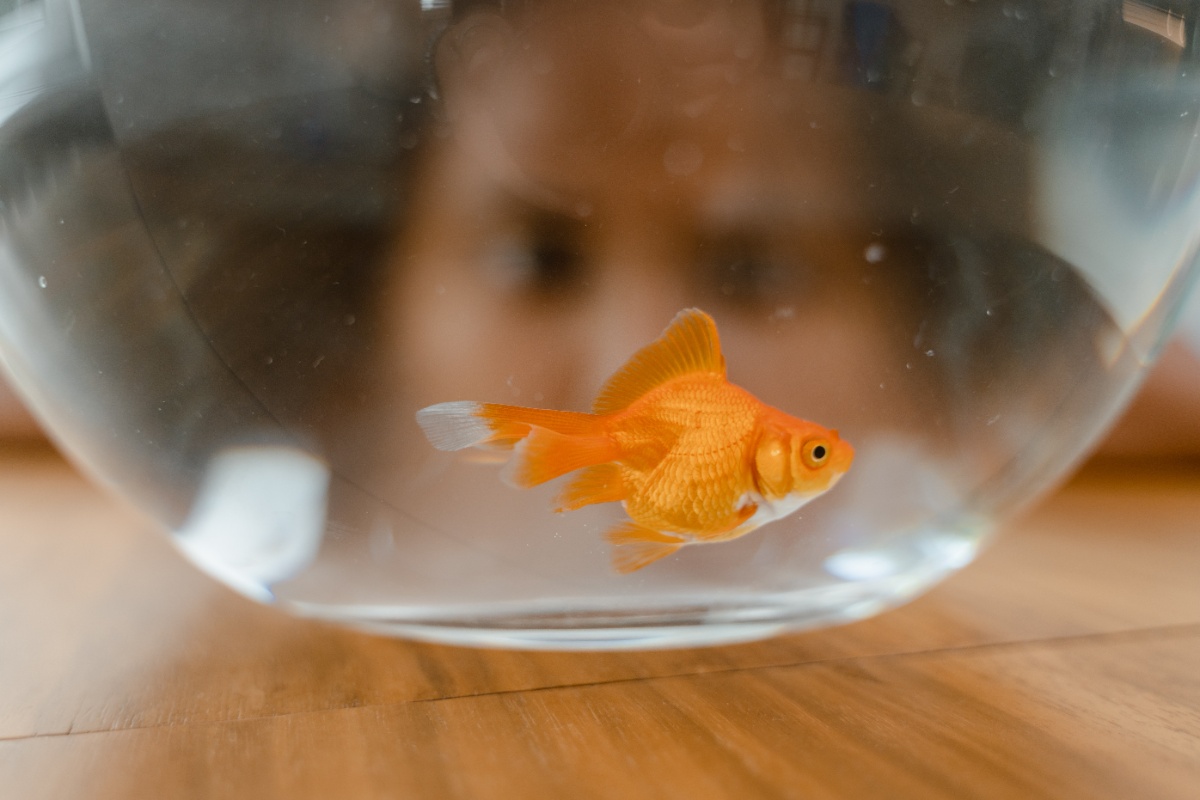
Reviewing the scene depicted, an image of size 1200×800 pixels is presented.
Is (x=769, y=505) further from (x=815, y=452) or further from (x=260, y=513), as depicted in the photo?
(x=260, y=513)

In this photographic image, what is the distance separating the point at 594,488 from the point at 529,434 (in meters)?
0.03

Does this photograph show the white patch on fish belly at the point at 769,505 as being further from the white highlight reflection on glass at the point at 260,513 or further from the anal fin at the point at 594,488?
the white highlight reflection on glass at the point at 260,513

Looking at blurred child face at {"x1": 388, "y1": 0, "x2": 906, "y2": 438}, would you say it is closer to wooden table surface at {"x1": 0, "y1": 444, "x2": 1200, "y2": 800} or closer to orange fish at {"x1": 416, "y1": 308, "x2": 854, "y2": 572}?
orange fish at {"x1": 416, "y1": 308, "x2": 854, "y2": 572}

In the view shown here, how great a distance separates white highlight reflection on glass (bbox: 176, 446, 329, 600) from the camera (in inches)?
15.7

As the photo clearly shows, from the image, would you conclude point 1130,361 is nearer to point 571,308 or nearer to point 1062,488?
point 571,308

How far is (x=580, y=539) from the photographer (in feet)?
1.29

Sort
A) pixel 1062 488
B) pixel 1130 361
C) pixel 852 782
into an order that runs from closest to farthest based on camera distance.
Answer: pixel 852 782
pixel 1130 361
pixel 1062 488

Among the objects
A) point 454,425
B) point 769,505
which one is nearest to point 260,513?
point 454,425

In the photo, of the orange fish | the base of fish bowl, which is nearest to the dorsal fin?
the orange fish

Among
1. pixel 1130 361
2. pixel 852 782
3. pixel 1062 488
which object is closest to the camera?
pixel 852 782

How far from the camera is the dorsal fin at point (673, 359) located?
373 mm

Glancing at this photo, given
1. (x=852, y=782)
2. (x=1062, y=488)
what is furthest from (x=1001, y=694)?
(x=1062, y=488)

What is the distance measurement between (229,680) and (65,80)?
0.26 m

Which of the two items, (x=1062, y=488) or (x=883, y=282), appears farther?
(x=1062, y=488)
